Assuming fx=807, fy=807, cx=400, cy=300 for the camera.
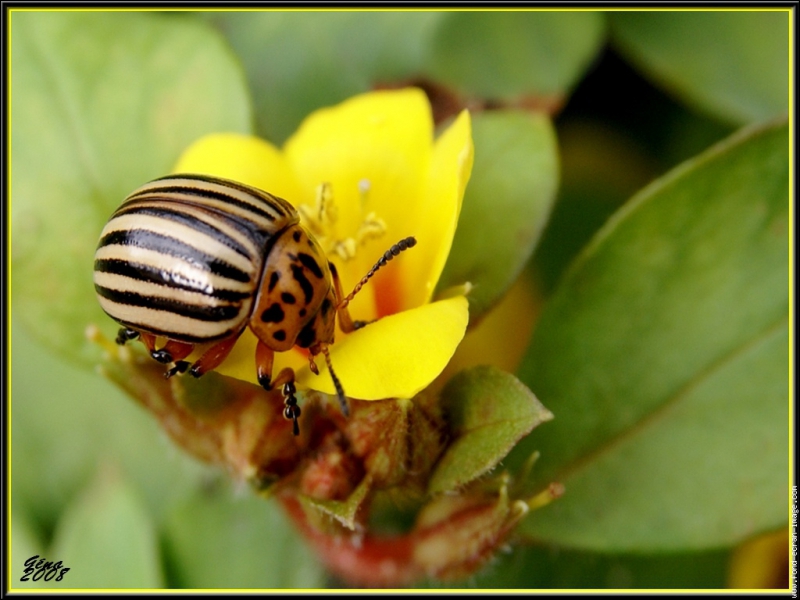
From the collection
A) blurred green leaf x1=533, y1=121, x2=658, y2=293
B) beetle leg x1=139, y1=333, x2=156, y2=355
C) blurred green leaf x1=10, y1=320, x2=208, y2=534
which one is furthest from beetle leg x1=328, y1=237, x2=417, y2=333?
blurred green leaf x1=10, y1=320, x2=208, y2=534

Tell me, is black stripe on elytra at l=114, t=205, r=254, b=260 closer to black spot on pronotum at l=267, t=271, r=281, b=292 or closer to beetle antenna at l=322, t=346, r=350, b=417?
black spot on pronotum at l=267, t=271, r=281, b=292

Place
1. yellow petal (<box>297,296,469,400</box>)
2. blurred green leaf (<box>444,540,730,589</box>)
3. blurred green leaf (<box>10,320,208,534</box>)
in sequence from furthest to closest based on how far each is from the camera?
blurred green leaf (<box>10,320,208,534</box>), blurred green leaf (<box>444,540,730,589</box>), yellow petal (<box>297,296,469,400</box>)

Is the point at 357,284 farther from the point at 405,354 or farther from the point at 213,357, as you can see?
the point at 405,354

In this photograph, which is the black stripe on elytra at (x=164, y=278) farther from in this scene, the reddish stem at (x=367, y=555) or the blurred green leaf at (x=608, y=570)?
the blurred green leaf at (x=608, y=570)

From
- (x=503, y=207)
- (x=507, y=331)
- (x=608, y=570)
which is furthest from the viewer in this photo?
(x=507, y=331)

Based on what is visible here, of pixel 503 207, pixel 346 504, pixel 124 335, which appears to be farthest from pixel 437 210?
pixel 124 335
